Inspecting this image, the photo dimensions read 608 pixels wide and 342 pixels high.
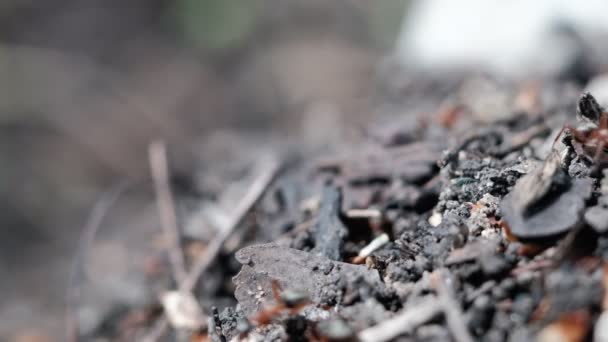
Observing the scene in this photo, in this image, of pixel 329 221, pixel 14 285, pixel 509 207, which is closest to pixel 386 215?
pixel 329 221

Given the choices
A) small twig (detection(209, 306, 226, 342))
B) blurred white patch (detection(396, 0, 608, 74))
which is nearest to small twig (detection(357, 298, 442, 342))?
small twig (detection(209, 306, 226, 342))

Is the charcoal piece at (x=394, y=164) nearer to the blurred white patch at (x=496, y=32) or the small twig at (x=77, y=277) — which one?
the small twig at (x=77, y=277)

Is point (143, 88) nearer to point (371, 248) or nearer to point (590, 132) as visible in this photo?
point (371, 248)

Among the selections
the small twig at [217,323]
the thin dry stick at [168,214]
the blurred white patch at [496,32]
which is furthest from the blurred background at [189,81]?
the small twig at [217,323]

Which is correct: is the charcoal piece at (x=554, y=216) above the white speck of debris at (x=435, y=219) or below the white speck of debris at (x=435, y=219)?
below

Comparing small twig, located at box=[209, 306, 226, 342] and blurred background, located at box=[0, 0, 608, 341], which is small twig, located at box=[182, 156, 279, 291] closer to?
blurred background, located at box=[0, 0, 608, 341]

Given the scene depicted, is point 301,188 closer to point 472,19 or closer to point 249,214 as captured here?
point 249,214
